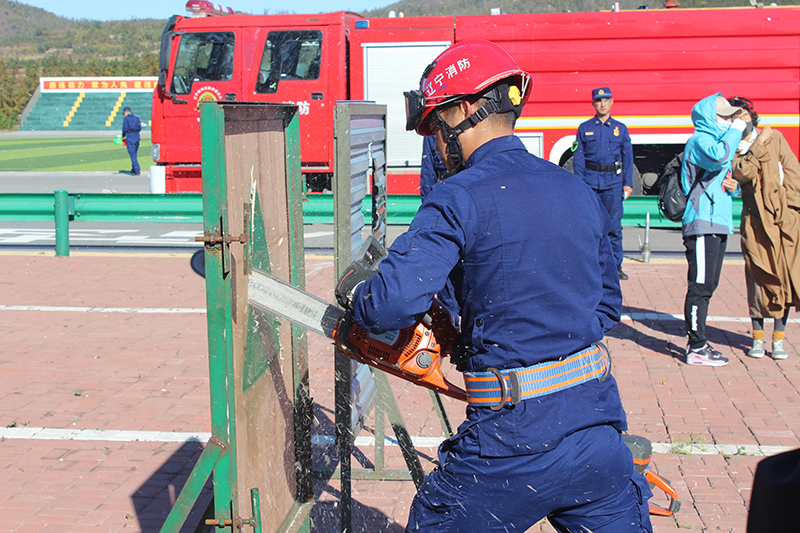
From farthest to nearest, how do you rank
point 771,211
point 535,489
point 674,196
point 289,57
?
point 289,57 < point 674,196 < point 771,211 < point 535,489

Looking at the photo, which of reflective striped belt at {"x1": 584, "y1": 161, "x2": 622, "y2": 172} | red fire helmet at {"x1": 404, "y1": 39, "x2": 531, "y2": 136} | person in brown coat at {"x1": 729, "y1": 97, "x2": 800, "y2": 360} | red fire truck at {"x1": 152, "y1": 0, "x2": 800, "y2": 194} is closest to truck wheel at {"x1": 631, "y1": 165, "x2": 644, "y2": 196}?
red fire truck at {"x1": 152, "y1": 0, "x2": 800, "y2": 194}

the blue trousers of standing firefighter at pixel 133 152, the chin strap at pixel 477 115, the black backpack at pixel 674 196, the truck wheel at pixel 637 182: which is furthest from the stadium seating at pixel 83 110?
the chin strap at pixel 477 115

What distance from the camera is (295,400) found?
327 cm

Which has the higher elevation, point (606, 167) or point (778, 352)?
point (606, 167)

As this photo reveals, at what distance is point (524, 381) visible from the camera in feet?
6.95

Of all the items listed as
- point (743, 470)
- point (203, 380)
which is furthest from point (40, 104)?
point (743, 470)

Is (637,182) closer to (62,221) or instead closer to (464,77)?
(62,221)

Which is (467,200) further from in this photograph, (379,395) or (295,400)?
(379,395)

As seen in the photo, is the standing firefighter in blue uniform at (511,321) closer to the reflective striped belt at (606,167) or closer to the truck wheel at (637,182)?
the reflective striped belt at (606,167)

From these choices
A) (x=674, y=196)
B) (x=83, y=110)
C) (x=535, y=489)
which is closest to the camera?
(x=535, y=489)

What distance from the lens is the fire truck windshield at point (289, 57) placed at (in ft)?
39.3

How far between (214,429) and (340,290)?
2.16 feet

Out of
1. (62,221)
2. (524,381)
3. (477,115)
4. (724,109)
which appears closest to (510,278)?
(524,381)

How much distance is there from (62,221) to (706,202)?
816 centimetres
